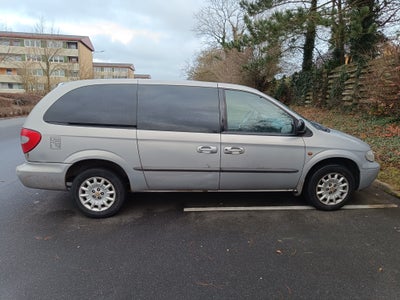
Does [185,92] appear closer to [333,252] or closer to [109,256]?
[109,256]

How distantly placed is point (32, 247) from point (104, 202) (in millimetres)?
941

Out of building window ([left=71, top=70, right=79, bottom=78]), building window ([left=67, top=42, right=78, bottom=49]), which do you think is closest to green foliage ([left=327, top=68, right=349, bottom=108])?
building window ([left=71, top=70, right=79, bottom=78])

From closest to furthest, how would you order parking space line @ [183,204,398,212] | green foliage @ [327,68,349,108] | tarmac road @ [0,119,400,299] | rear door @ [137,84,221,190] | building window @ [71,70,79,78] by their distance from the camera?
tarmac road @ [0,119,400,299] → rear door @ [137,84,221,190] → parking space line @ [183,204,398,212] → green foliage @ [327,68,349,108] → building window @ [71,70,79,78]

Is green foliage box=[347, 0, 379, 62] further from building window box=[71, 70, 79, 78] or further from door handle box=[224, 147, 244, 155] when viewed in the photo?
building window box=[71, 70, 79, 78]

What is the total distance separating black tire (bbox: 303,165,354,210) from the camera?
387 centimetres

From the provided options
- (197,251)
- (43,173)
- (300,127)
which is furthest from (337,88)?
(43,173)

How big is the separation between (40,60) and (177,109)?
39.2 meters

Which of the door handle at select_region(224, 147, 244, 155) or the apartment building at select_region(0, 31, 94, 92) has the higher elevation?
the apartment building at select_region(0, 31, 94, 92)

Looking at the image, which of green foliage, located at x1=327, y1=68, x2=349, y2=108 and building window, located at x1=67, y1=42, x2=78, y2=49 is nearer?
green foliage, located at x1=327, y1=68, x2=349, y2=108

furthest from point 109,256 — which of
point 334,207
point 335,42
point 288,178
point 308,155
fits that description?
point 335,42

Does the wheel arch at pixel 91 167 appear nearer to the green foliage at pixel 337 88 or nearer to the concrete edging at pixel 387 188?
the concrete edging at pixel 387 188

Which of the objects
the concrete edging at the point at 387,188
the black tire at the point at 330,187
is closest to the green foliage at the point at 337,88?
the concrete edging at the point at 387,188

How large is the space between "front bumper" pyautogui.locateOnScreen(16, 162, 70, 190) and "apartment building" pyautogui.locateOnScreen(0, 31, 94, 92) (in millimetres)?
29821

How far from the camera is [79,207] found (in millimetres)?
3664
